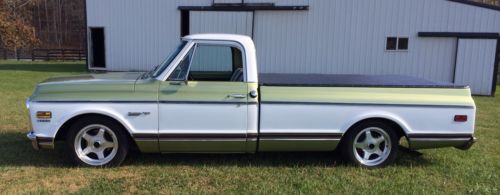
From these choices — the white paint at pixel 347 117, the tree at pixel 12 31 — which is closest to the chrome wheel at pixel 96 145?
the white paint at pixel 347 117

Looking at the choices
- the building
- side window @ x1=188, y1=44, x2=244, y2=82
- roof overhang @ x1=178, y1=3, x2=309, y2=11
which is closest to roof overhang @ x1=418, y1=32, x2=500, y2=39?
the building

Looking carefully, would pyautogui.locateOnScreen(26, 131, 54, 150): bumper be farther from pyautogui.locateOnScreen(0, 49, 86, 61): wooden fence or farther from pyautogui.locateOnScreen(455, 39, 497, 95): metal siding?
pyautogui.locateOnScreen(0, 49, 86, 61): wooden fence

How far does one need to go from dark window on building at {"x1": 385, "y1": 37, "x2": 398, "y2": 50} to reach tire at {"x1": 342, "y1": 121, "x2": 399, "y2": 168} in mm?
11446

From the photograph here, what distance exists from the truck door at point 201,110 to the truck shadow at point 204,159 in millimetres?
416

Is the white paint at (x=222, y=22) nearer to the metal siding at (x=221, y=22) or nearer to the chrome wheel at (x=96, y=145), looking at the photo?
the metal siding at (x=221, y=22)

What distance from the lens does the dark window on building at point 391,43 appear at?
51.7 ft

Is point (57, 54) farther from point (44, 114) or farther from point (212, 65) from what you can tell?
point (212, 65)

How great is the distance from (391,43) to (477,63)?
3017 mm

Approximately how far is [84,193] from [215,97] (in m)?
1.71

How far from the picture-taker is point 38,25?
57.1 m

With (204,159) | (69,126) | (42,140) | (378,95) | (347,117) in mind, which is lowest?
(204,159)

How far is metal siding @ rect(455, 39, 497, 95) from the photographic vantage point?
1476cm

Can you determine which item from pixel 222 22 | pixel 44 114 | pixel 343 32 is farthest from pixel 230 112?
pixel 222 22

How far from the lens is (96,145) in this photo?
4977 mm
